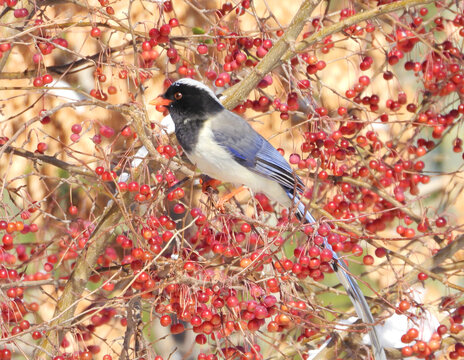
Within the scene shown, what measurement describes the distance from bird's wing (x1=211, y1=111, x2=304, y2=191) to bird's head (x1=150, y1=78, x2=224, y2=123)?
6 cm

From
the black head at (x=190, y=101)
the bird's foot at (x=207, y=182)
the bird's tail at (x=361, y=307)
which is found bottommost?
the bird's tail at (x=361, y=307)

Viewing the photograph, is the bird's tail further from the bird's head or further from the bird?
the bird's head

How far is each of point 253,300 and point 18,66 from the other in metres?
1.53

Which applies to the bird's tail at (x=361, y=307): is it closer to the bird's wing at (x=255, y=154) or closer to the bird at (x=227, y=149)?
the bird at (x=227, y=149)

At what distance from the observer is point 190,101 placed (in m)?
2.55

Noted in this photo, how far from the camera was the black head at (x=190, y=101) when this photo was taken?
8.27 feet

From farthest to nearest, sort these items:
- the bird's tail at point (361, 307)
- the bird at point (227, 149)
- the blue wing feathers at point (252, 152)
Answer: the blue wing feathers at point (252, 152) < the bird at point (227, 149) < the bird's tail at point (361, 307)

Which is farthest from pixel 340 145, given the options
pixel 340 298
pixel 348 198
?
pixel 340 298

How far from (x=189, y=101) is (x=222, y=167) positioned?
11.2 inches

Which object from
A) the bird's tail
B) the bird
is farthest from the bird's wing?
the bird's tail

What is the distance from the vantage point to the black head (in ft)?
8.27

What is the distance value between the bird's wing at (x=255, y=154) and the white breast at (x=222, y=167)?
30 mm

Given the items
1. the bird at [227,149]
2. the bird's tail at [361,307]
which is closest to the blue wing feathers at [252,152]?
the bird at [227,149]

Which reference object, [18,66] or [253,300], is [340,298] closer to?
[253,300]
